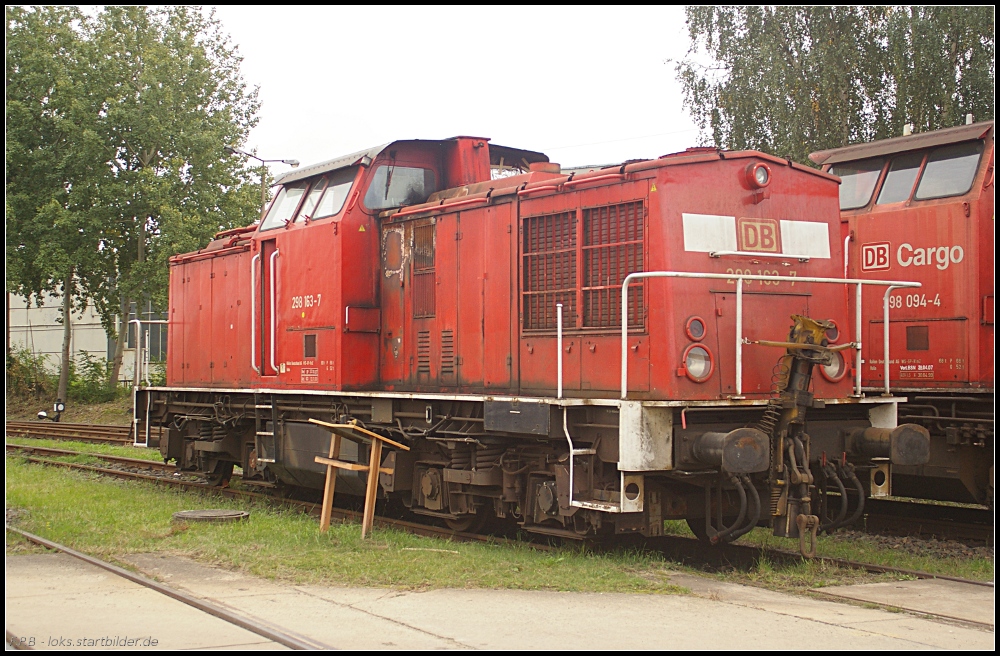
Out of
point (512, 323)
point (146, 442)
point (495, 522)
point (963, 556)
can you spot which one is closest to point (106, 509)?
point (146, 442)

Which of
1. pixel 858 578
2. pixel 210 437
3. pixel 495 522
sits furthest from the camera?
pixel 210 437

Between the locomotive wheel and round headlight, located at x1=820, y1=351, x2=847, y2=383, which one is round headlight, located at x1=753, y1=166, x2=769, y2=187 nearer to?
round headlight, located at x1=820, y1=351, x2=847, y2=383

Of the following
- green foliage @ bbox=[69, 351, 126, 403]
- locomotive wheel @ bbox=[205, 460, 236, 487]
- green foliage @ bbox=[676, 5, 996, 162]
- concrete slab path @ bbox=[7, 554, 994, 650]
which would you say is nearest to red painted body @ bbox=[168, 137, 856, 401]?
locomotive wheel @ bbox=[205, 460, 236, 487]

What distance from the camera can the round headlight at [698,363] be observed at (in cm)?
776

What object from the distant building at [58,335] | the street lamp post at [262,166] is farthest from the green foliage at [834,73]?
the distant building at [58,335]

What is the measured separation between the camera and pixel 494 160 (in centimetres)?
1126

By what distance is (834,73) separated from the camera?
23.2 m

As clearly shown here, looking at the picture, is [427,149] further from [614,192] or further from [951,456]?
[951,456]

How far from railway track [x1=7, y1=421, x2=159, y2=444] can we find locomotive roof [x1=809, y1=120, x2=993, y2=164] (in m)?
15.4

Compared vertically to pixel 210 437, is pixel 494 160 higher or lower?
higher

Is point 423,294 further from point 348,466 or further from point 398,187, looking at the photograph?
point 348,466

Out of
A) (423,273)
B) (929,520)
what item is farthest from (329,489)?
(929,520)

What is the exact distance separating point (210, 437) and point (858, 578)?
8.79m

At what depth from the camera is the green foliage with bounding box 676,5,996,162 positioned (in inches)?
861
